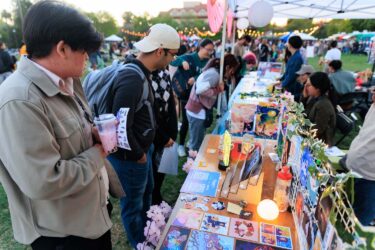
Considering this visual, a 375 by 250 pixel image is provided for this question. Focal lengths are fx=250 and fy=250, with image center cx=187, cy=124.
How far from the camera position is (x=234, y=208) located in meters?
1.48

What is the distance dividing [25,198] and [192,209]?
85cm

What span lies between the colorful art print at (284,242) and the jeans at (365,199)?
982mm

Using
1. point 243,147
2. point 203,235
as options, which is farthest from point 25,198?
point 243,147

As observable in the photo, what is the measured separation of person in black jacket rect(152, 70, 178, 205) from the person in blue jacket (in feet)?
10.9

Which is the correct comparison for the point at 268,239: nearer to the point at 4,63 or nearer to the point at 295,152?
the point at 295,152

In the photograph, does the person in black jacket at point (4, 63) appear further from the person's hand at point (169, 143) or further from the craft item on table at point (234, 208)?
the craft item on table at point (234, 208)

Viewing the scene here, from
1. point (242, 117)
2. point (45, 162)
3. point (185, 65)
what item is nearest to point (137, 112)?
point (45, 162)

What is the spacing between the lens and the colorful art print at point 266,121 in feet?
8.10

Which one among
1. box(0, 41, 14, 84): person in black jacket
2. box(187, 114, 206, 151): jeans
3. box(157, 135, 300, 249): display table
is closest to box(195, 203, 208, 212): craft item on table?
box(157, 135, 300, 249): display table

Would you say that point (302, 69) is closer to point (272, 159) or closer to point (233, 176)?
point (272, 159)

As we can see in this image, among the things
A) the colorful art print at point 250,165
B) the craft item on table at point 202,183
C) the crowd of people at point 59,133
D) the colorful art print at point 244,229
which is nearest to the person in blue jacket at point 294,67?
the crowd of people at point 59,133

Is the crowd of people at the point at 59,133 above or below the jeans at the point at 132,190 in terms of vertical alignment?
above

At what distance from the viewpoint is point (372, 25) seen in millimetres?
33531

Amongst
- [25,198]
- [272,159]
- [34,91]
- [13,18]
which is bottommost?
[272,159]
